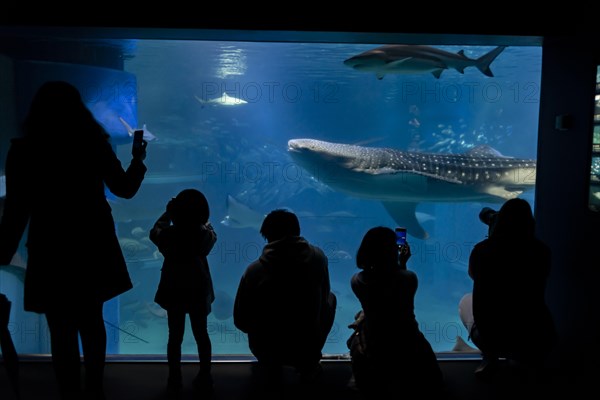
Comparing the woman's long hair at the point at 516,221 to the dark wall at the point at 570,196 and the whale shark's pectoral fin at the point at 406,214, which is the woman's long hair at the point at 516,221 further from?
the whale shark's pectoral fin at the point at 406,214

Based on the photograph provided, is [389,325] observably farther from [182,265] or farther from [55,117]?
[55,117]

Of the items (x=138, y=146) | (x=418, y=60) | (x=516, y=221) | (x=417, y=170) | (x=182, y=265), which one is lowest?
(x=182, y=265)

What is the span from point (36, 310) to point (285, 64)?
12.8m

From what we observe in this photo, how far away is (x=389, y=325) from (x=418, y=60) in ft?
12.5

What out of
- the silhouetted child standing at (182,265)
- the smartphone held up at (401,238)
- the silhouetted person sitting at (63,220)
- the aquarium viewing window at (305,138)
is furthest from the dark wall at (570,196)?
the silhouetted person sitting at (63,220)

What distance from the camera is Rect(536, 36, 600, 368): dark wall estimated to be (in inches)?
118

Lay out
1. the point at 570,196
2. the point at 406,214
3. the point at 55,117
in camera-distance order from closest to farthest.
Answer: the point at 55,117, the point at 570,196, the point at 406,214

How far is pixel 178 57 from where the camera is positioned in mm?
15750

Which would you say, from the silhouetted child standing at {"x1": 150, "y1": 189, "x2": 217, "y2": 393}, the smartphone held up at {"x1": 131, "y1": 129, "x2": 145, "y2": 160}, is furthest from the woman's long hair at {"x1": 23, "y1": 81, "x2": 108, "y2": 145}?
the silhouetted child standing at {"x1": 150, "y1": 189, "x2": 217, "y2": 393}

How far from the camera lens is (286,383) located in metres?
2.91

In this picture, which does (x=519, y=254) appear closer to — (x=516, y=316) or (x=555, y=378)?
(x=516, y=316)

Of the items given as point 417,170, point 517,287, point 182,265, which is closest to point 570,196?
point 517,287

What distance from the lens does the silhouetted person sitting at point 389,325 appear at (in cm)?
241

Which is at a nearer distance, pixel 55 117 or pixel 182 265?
pixel 55 117
